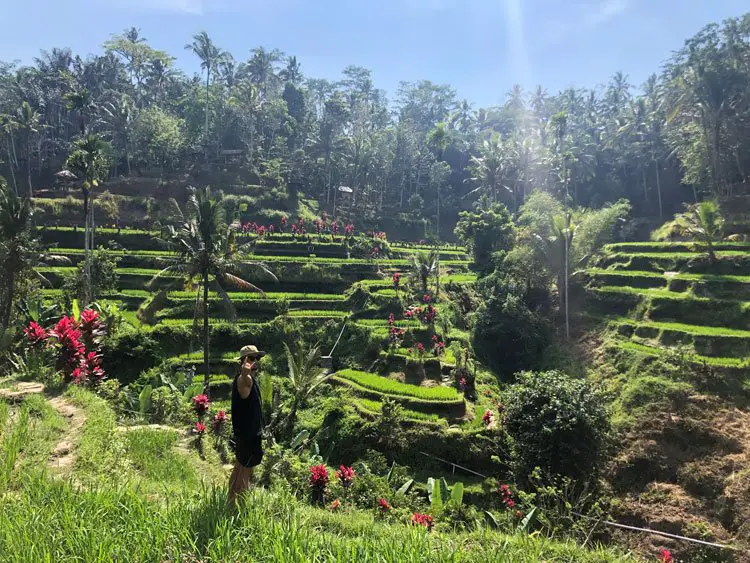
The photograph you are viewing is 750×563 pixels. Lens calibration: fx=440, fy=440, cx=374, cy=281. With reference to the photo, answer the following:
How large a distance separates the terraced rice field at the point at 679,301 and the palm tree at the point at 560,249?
172cm

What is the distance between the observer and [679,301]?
20953mm

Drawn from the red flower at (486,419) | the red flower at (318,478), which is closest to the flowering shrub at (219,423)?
the red flower at (318,478)

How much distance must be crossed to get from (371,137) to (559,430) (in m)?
46.6

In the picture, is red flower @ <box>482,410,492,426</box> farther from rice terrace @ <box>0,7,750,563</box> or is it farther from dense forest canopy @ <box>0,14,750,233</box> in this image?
dense forest canopy @ <box>0,14,750,233</box>

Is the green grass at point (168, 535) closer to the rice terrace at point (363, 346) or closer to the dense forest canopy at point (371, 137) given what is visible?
the rice terrace at point (363, 346)

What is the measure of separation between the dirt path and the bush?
10716 millimetres

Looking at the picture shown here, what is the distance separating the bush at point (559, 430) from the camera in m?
12.2

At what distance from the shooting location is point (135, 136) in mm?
44906

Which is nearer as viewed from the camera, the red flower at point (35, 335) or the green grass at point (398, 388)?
the red flower at point (35, 335)

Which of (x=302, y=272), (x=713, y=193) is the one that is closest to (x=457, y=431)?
(x=302, y=272)

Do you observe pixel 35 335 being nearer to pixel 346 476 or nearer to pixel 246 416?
pixel 346 476

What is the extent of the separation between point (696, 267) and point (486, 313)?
1137 cm

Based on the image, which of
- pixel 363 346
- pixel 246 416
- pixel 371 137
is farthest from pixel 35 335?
pixel 371 137

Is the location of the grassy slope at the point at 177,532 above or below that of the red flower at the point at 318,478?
above
